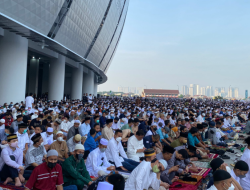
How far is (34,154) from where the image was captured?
15.8ft

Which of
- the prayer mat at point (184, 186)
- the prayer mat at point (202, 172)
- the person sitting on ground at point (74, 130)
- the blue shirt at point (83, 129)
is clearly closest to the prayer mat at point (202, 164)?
the prayer mat at point (202, 172)

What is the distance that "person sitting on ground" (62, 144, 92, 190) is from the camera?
3998 millimetres

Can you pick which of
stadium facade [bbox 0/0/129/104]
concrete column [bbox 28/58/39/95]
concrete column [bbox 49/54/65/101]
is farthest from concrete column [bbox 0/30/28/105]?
concrete column [bbox 28/58/39/95]

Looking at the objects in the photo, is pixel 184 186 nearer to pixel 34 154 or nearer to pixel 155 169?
pixel 155 169

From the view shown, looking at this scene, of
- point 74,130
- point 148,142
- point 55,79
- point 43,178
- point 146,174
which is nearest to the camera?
point 43,178

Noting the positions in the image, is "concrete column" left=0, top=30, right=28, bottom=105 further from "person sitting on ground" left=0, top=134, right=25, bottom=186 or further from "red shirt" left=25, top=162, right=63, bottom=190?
"red shirt" left=25, top=162, right=63, bottom=190

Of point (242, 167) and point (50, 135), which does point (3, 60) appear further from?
point (242, 167)

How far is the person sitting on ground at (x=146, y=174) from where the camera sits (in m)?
3.51

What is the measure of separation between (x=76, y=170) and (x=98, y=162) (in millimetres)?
890

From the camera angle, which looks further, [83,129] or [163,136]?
[163,136]

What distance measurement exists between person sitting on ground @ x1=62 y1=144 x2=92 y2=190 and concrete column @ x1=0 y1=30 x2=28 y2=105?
11.2 metres

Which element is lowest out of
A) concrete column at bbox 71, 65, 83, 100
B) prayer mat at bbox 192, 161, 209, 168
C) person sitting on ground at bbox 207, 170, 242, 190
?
prayer mat at bbox 192, 161, 209, 168

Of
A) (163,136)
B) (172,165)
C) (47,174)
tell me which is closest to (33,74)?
(163,136)

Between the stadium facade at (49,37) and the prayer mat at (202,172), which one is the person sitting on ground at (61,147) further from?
the stadium facade at (49,37)
